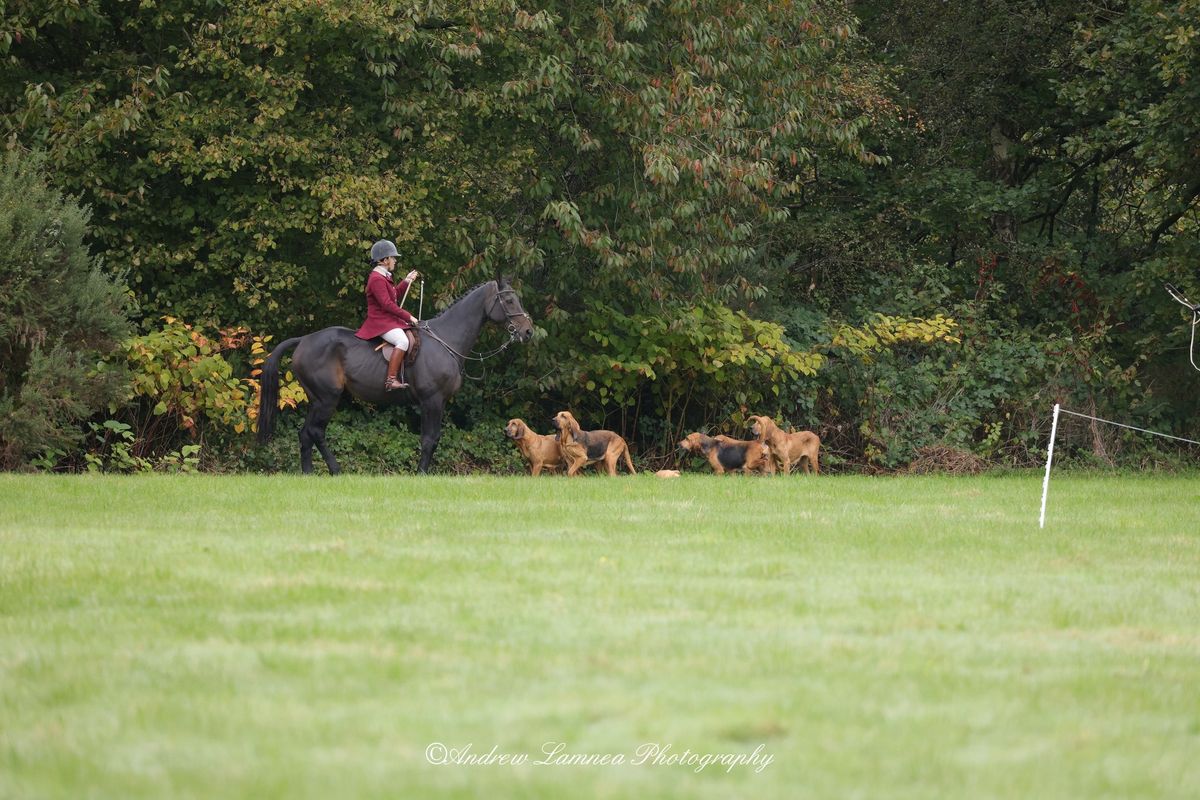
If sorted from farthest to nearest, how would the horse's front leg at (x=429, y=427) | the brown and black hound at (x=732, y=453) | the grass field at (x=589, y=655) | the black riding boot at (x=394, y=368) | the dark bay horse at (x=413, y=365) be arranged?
the brown and black hound at (x=732, y=453) < the horse's front leg at (x=429, y=427) < the dark bay horse at (x=413, y=365) < the black riding boot at (x=394, y=368) < the grass field at (x=589, y=655)

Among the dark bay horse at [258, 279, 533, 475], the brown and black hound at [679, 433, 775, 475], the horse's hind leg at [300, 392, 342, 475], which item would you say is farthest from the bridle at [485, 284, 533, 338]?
the brown and black hound at [679, 433, 775, 475]

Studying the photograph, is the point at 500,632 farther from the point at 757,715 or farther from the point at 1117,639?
the point at 1117,639

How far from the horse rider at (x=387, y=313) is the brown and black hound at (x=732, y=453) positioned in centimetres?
393

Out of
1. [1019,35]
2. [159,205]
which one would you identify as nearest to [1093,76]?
[1019,35]

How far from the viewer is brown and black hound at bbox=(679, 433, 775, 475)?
20.2 metres

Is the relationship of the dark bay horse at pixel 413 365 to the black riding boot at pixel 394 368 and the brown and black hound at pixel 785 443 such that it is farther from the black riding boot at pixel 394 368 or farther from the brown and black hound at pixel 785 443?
the brown and black hound at pixel 785 443

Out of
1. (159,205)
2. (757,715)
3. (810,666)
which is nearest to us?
(757,715)

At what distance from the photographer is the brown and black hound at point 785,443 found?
20.4 meters

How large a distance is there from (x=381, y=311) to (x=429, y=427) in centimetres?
159

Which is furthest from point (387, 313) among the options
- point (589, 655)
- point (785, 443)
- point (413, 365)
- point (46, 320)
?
point (589, 655)

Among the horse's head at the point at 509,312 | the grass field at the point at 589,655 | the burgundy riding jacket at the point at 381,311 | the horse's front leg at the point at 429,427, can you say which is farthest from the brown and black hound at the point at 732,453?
the grass field at the point at 589,655

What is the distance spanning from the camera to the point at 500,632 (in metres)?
7.79

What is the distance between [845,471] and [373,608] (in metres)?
16.1

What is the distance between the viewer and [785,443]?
68.1 feet
